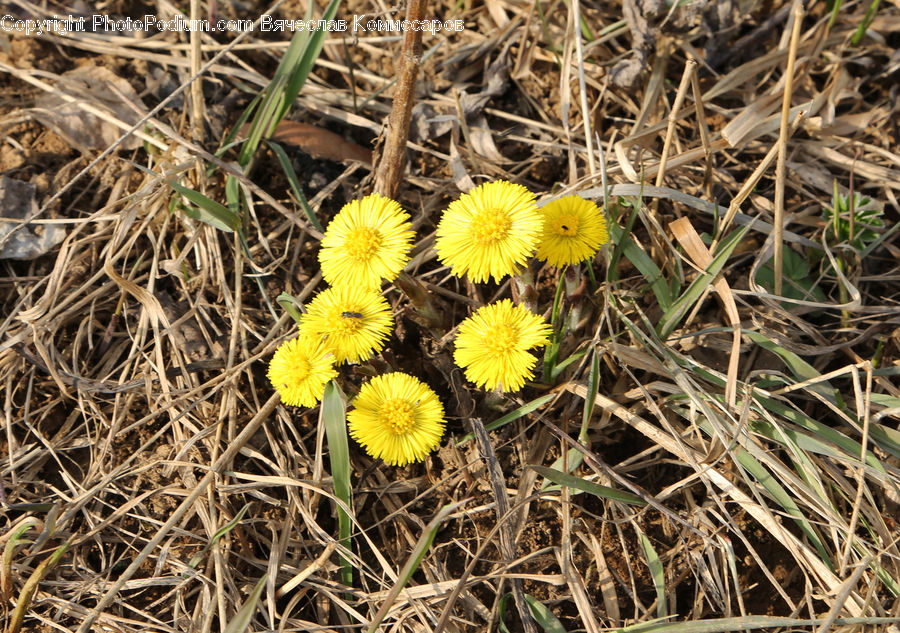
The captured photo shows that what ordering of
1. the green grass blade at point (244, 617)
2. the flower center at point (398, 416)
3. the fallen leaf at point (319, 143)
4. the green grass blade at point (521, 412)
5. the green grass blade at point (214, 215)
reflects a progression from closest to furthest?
the green grass blade at point (244, 617), the flower center at point (398, 416), the green grass blade at point (521, 412), the green grass blade at point (214, 215), the fallen leaf at point (319, 143)

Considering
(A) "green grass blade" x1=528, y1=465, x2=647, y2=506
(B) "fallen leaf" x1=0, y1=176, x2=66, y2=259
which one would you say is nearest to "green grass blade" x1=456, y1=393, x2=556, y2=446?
(A) "green grass blade" x1=528, y1=465, x2=647, y2=506

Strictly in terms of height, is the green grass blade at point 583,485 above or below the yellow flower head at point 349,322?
below

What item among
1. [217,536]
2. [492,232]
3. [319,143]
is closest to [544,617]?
[217,536]

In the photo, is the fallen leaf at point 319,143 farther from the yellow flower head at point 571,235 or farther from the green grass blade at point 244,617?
the green grass blade at point 244,617

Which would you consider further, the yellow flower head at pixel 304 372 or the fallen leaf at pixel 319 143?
the fallen leaf at pixel 319 143

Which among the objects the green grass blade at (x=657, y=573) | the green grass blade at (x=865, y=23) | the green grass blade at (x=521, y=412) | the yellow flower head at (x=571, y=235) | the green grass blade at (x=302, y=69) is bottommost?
the green grass blade at (x=657, y=573)

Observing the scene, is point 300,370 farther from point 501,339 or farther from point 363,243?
point 501,339

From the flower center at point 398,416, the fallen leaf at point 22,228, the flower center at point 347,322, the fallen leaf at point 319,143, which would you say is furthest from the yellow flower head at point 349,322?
the fallen leaf at point 22,228

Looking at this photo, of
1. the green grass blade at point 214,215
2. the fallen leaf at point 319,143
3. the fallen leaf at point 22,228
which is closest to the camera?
the green grass blade at point 214,215

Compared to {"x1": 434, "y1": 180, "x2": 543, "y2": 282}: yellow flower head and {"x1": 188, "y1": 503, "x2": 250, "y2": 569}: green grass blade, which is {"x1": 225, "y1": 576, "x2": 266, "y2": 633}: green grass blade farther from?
{"x1": 434, "y1": 180, "x2": 543, "y2": 282}: yellow flower head
